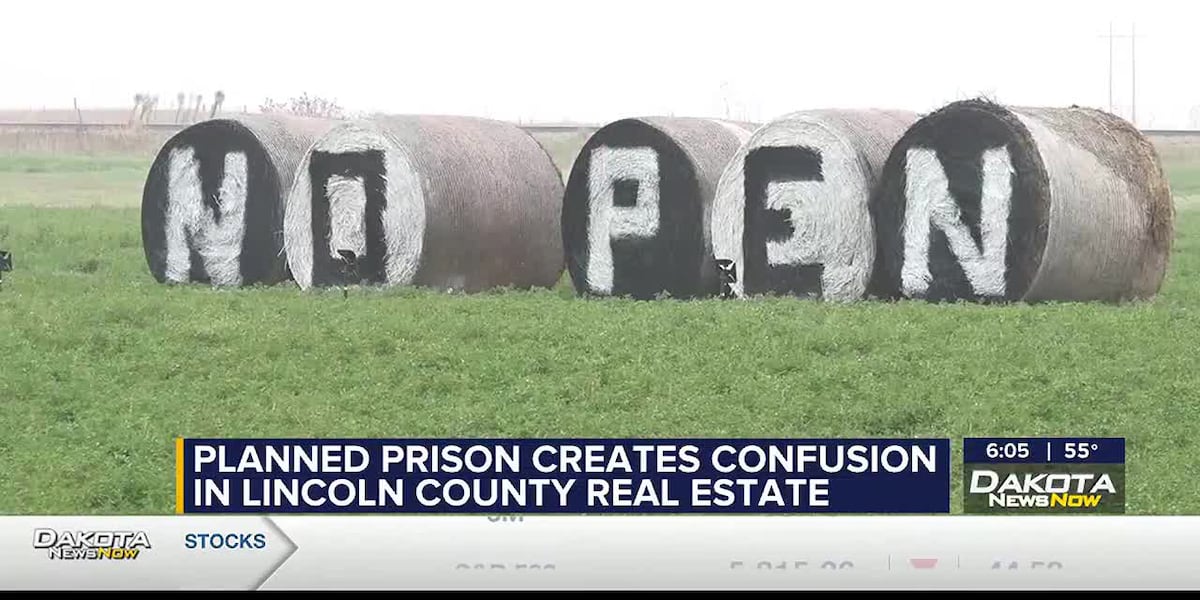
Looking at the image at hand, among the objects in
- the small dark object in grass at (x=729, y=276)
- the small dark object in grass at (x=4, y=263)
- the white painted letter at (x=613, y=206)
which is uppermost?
the white painted letter at (x=613, y=206)

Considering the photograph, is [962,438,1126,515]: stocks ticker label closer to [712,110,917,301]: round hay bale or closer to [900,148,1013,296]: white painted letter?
[900,148,1013,296]: white painted letter

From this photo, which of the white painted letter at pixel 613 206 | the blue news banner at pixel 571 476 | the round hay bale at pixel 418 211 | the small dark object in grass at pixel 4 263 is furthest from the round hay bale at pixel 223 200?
the blue news banner at pixel 571 476

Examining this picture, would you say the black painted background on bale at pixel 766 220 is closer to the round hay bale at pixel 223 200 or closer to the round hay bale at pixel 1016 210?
the round hay bale at pixel 1016 210

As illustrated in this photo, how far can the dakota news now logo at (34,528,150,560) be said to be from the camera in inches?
267

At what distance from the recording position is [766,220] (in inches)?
835

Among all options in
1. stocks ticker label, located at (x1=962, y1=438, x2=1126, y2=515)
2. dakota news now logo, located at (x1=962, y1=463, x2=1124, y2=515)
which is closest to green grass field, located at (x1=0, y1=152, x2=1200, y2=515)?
stocks ticker label, located at (x1=962, y1=438, x2=1126, y2=515)

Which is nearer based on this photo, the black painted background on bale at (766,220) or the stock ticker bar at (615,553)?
the stock ticker bar at (615,553)

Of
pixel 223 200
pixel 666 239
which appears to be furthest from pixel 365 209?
pixel 666 239

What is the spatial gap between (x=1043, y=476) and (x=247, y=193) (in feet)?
57.0

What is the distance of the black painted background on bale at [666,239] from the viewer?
858 inches

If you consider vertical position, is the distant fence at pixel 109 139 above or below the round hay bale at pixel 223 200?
below

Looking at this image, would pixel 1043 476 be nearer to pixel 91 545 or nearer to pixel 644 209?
pixel 91 545

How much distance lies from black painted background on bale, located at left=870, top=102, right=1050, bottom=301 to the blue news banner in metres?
12.2

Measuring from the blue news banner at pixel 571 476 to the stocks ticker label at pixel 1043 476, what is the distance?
0.24 meters
